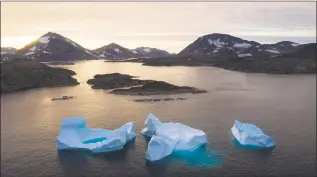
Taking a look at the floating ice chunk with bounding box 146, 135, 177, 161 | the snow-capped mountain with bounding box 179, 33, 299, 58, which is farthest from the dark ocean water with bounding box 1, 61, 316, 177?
the snow-capped mountain with bounding box 179, 33, 299, 58

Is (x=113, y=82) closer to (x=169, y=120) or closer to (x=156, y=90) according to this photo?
(x=156, y=90)

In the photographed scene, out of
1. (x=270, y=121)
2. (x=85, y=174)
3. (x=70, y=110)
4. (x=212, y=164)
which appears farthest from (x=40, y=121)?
(x=270, y=121)

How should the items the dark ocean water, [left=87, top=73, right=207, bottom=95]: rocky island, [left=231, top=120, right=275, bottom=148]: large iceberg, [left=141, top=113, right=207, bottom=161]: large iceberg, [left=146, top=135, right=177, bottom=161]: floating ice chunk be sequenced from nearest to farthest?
the dark ocean water, [left=146, top=135, right=177, bottom=161]: floating ice chunk, [left=141, top=113, right=207, bottom=161]: large iceberg, [left=231, top=120, right=275, bottom=148]: large iceberg, [left=87, top=73, right=207, bottom=95]: rocky island

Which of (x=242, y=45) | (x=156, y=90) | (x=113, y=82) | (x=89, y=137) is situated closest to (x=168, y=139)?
(x=89, y=137)

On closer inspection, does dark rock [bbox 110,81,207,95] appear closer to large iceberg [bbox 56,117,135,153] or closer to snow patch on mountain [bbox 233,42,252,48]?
large iceberg [bbox 56,117,135,153]

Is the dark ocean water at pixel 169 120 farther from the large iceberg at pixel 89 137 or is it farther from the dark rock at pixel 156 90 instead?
the dark rock at pixel 156 90

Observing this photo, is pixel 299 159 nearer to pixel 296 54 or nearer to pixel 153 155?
pixel 153 155
